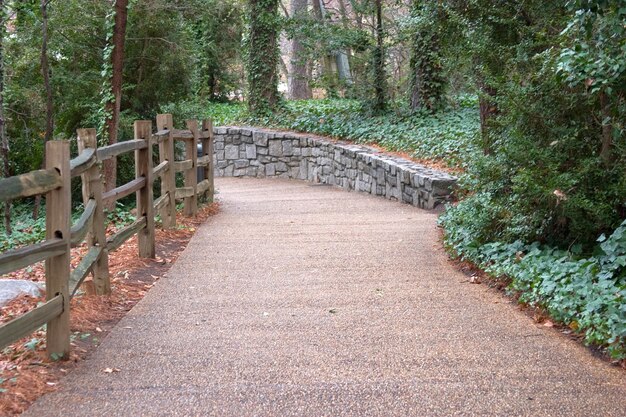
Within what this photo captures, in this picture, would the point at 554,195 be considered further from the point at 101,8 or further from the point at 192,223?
the point at 101,8

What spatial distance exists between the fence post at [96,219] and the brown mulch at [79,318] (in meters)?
0.12

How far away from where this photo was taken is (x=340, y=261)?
27.8ft

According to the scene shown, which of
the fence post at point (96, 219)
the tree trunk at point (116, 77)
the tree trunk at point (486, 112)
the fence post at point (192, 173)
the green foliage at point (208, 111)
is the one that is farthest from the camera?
the green foliage at point (208, 111)

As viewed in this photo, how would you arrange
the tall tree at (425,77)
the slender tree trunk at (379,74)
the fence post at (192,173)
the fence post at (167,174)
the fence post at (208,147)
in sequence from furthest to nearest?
1. the slender tree trunk at (379,74)
2. the tall tree at (425,77)
3. the fence post at (208,147)
4. the fence post at (192,173)
5. the fence post at (167,174)

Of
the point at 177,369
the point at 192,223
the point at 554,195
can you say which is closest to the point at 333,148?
the point at 192,223

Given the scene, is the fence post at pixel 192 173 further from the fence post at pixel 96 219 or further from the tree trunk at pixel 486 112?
the fence post at pixel 96 219

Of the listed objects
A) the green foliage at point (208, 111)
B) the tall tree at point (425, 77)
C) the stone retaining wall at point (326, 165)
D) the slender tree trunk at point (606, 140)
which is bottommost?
the stone retaining wall at point (326, 165)

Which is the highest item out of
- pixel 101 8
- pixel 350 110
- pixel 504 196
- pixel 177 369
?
pixel 101 8

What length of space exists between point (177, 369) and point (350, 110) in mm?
17277

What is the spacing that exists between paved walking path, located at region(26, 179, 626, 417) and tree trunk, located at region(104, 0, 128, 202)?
5625 millimetres

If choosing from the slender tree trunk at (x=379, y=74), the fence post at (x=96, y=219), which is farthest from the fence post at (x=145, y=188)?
the slender tree trunk at (x=379, y=74)

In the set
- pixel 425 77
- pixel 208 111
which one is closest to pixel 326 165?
pixel 425 77

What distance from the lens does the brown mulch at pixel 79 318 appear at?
4.39 meters

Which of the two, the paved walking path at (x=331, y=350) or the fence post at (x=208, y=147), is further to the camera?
the fence post at (x=208, y=147)
